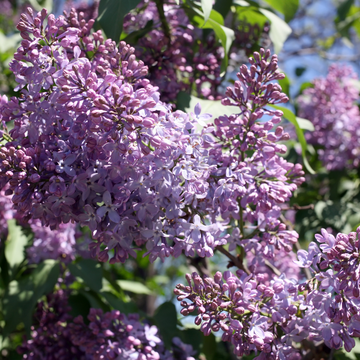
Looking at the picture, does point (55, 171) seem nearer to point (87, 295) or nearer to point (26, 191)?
point (26, 191)

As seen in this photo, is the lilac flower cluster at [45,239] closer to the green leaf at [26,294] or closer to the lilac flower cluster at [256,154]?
the green leaf at [26,294]

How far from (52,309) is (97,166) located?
110cm

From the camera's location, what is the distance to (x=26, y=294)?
6.67ft

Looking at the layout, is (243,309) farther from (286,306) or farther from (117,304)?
(117,304)

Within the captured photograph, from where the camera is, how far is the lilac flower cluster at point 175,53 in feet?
5.80

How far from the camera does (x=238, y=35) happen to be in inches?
83.7

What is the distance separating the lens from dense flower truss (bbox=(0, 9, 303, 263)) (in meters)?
1.11

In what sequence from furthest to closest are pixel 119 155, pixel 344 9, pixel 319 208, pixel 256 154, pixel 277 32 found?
pixel 344 9
pixel 319 208
pixel 277 32
pixel 256 154
pixel 119 155

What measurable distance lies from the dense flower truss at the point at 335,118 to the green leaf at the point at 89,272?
156 cm

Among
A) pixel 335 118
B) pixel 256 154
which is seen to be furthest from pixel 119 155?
pixel 335 118

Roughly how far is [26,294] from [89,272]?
0.32m

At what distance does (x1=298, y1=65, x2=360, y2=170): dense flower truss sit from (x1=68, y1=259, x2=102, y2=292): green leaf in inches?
61.5

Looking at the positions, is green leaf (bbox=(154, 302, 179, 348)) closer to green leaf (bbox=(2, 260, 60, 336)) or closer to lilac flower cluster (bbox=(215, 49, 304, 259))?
green leaf (bbox=(2, 260, 60, 336))

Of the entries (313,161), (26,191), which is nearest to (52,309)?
(26,191)
